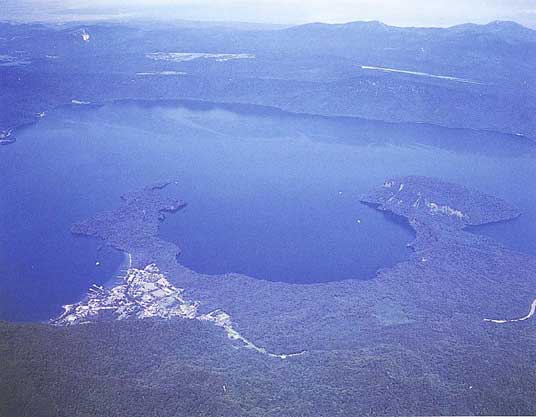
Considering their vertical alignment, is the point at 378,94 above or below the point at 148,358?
above

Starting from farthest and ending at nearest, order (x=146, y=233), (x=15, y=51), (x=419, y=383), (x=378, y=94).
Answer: (x=15, y=51) → (x=378, y=94) → (x=146, y=233) → (x=419, y=383)

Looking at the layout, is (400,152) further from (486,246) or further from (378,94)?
(486,246)

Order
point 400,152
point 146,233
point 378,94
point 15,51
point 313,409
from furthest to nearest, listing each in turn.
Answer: point 15,51 < point 378,94 < point 400,152 < point 146,233 < point 313,409

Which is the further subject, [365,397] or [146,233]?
[146,233]

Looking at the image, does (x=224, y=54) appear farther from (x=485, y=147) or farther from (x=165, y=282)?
(x=165, y=282)

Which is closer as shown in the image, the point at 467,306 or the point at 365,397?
the point at 365,397

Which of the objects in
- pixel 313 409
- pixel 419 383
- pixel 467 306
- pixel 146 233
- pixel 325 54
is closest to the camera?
pixel 313 409

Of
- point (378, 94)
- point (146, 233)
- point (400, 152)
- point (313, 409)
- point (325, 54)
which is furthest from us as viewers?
point (325, 54)

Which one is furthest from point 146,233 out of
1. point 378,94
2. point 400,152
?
point 378,94

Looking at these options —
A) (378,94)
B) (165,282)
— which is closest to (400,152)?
(378,94)

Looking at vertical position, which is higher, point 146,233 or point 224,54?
point 224,54
